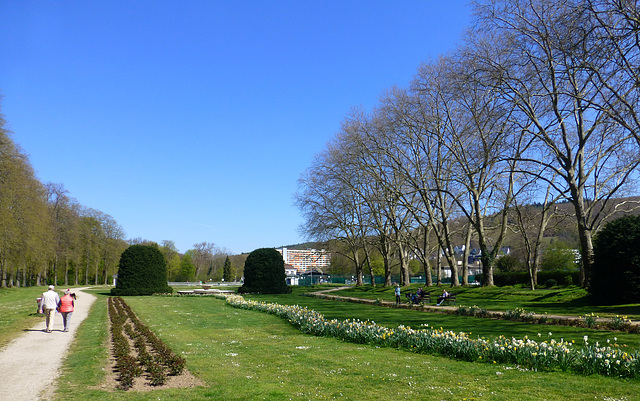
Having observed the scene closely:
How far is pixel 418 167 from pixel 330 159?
11.0m

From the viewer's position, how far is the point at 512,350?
8.59 meters

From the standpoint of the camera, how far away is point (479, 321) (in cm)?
1580

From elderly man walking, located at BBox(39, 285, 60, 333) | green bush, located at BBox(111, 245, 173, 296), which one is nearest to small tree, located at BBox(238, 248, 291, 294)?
green bush, located at BBox(111, 245, 173, 296)

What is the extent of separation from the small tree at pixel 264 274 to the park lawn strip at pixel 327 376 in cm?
2591

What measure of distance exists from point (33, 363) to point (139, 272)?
26.9 metres

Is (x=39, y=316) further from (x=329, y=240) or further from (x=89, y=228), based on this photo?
(x=89, y=228)

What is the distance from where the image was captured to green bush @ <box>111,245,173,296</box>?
34.6 m

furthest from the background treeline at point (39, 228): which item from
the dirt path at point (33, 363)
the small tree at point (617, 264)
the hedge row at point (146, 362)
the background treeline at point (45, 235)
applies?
the small tree at point (617, 264)

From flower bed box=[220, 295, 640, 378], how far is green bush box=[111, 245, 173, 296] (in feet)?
85.0

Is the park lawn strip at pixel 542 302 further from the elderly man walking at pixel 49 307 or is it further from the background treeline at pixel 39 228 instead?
the background treeline at pixel 39 228

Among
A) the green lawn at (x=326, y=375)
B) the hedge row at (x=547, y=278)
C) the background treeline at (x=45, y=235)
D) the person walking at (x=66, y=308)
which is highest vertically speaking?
the background treeline at (x=45, y=235)

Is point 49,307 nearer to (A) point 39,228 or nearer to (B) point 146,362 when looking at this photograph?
(B) point 146,362

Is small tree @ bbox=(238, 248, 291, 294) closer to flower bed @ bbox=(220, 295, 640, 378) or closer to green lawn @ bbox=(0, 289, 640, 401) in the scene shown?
green lawn @ bbox=(0, 289, 640, 401)

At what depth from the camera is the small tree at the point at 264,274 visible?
38.3 meters
